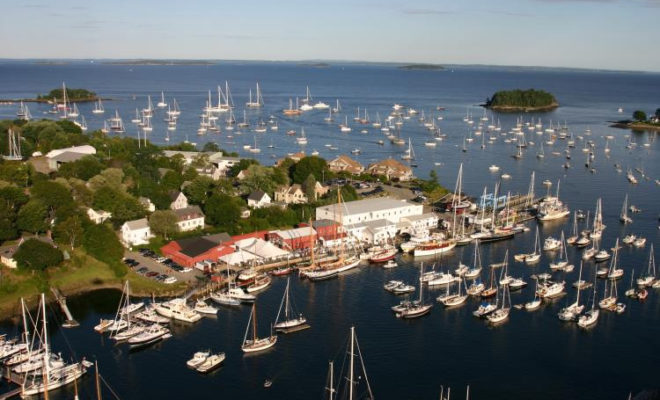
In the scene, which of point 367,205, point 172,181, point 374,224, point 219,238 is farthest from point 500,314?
point 172,181

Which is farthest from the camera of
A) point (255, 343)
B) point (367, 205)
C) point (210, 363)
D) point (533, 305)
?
point (367, 205)

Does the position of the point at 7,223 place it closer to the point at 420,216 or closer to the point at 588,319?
the point at 420,216

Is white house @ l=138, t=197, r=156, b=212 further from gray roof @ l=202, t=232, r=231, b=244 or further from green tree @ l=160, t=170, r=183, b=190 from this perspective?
gray roof @ l=202, t=232, r=231, b=244

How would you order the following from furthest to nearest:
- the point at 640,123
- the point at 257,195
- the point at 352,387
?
the point at 640,123
the point at 257,195
the point at 352,387

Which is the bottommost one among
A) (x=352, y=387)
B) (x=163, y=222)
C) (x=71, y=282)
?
(x=352, y=387)

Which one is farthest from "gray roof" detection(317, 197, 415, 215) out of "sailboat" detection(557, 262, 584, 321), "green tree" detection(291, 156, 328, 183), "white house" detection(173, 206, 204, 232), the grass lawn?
"sailboat" detection(557, 262, 584, 321)

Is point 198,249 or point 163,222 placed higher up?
point 163,222
